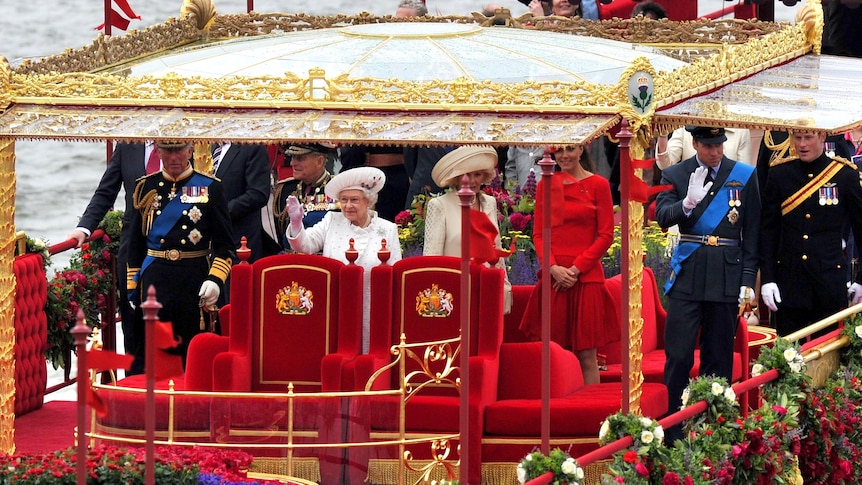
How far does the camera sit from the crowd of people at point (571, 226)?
418 inches

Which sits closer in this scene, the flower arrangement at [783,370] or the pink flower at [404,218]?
the flower arrangement at [783,370]

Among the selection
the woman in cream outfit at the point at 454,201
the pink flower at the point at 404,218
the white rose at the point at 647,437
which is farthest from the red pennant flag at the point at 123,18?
the white rose at the point at 647,437

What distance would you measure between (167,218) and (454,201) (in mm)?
1661

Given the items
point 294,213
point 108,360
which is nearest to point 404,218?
point 294,213

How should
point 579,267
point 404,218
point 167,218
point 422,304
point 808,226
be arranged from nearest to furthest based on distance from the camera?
1. point 422,304
2. point 579,267
3. point 167,218
4. point 808,226
5. point 404,218

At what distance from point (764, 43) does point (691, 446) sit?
3.24m

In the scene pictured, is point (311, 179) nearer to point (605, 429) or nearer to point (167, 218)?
point (167, 218)

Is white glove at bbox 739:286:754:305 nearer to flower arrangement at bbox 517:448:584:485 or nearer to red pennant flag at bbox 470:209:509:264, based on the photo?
red pennant flag at bbox 470:209:509:264

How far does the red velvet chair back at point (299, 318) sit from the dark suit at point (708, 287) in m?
1.76

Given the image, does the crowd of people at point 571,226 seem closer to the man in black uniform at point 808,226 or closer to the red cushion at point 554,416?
the man in black uniform at point 808,226

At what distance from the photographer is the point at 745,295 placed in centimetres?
1085

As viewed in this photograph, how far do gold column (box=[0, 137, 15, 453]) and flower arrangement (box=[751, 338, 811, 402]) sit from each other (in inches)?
146

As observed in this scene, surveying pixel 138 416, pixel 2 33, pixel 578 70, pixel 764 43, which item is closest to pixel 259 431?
pixel 138 416

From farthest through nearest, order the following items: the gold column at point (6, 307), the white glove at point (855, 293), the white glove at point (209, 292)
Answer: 1. the white glove at point (855, 293)
2. the white glove at point (209, 292)
3. the gold column at point (6, 307)
